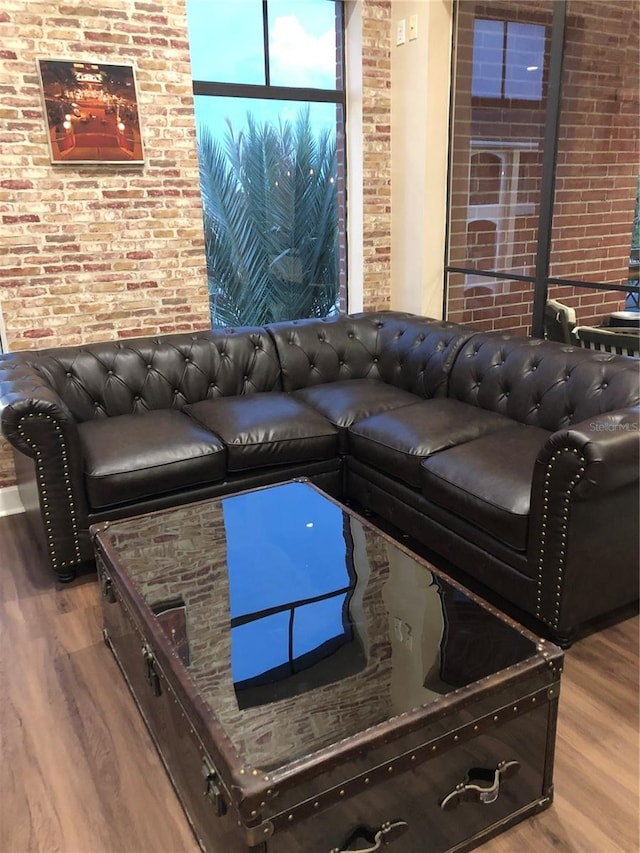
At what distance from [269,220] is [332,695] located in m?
3.21

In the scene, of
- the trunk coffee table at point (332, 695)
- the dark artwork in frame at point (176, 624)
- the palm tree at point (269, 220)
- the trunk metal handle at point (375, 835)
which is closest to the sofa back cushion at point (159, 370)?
the palm tree at point (269, 220)

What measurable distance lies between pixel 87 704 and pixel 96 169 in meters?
2.52

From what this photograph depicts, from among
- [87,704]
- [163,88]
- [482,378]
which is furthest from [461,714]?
[163,88]

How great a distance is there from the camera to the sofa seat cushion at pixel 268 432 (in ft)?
9.75

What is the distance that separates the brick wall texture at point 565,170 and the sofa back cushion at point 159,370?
139cm

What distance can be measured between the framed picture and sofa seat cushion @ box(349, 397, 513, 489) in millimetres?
1842

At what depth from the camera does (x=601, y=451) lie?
2.00 m

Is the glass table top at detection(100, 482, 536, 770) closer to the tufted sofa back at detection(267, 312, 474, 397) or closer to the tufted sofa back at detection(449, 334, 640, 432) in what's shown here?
the tufted sofa back at detection(449, 334, 640, 432)

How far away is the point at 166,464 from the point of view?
2.78m

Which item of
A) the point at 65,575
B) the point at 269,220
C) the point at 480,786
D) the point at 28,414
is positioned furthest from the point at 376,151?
the point at 480,786

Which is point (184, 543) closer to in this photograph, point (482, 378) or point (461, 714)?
point (461, 714)

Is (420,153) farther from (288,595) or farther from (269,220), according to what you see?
(288,595)

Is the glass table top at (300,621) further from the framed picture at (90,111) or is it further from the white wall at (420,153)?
the white wall at (420,153)

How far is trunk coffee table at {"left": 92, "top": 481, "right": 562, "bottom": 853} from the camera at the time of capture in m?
1.33
